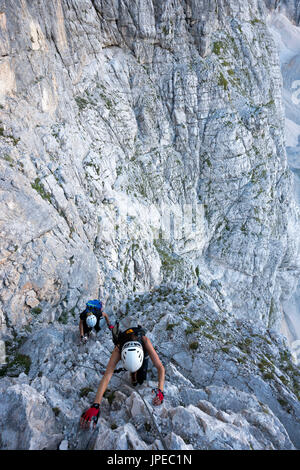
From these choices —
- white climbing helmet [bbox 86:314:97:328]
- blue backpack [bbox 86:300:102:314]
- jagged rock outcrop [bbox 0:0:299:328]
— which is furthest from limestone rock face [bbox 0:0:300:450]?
blue backpack [bbox 86:300:102:314]

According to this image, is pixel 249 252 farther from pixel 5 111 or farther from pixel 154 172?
pixel 5 111

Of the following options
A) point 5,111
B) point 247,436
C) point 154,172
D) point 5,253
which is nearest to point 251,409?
point 247,436

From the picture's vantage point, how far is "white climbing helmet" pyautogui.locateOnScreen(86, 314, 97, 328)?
9500 mm

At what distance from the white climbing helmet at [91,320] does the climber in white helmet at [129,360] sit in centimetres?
343

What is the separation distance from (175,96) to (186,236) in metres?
18.8

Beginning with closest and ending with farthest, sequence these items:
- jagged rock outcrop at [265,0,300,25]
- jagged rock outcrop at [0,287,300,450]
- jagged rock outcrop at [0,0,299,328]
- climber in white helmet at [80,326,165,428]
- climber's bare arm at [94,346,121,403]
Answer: jagged rock outcrop at [0,287,300,450] < climber in white helmet at [80,326,165,428] < climber's bare arm at [94,346,121,403] < jagged rock outcrop at [0,0,299,328] < jagged rock outcrop at [265,0,300,25]

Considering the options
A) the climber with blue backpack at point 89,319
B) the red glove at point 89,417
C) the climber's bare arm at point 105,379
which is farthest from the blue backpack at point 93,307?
the red glove at point 89,417

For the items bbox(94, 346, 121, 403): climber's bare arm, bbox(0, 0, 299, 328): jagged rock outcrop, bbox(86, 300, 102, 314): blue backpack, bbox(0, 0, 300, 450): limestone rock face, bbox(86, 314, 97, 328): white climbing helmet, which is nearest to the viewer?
bbox(94, 346, 121, 403): climber's bare arm

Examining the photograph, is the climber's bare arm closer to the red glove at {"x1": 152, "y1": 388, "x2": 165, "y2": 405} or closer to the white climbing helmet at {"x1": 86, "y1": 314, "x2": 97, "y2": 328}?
the red glove at {"x1": 152, "y1": 388, "x2": 165, "y2": 405}

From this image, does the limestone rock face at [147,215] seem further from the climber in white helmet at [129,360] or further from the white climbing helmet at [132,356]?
the white climbing helmet at [132,356]

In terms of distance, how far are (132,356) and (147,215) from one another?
22540 mm

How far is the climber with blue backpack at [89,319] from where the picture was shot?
9.55 meters

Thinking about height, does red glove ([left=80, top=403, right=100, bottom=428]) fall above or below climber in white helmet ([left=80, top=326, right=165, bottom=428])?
below

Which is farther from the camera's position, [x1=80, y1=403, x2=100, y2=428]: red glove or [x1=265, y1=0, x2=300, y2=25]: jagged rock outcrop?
[x1=265, y1=0, x2=300, y2=25]: jagged rock outcrop
